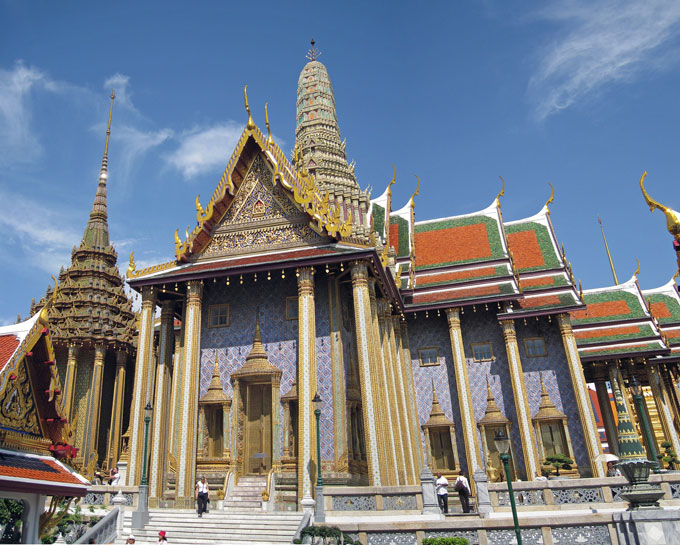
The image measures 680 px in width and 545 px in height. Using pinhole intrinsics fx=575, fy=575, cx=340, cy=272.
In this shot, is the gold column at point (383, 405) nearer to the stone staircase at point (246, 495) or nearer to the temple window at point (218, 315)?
the stone staircase at point (246, 495)

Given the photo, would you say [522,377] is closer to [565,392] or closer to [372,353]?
[565,392]

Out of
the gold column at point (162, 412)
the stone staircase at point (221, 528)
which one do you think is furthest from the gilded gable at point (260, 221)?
the stone staircase at point (221, 528)

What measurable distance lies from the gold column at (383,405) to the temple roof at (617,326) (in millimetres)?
10586

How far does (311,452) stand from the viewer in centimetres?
A: 1418

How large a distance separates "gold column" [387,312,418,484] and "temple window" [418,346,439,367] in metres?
1.24

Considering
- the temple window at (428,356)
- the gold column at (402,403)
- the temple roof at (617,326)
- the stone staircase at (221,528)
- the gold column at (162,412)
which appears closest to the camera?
the stone staircase at (221,528)

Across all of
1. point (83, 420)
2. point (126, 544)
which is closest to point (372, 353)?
point (126, 544)

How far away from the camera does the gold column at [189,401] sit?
1495 centimetres

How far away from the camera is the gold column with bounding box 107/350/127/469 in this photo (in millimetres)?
27391

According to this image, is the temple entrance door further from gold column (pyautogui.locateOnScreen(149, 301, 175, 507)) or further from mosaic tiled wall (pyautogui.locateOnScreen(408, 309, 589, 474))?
mosaic tiled wall (pyautogui.locateOnScreen(408, 309, 589, 474))

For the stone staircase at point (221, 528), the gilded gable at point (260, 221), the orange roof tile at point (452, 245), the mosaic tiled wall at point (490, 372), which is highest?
the orange roof tile at point (452, 245)

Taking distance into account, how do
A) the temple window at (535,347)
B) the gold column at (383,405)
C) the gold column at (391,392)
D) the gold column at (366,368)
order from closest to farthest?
1. the gold column at (366,368)
2. the gold column at (383,405)
3. the gold column at (391,392)
4. the temple window at (535,347)

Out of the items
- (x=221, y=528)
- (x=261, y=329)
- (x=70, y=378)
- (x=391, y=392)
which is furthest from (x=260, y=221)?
(x=70, y=378)

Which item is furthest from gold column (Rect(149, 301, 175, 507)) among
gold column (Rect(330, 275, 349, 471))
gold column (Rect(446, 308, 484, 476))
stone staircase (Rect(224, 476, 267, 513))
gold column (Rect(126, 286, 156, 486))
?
gold column (Rect(446, 308, 484, 476))
